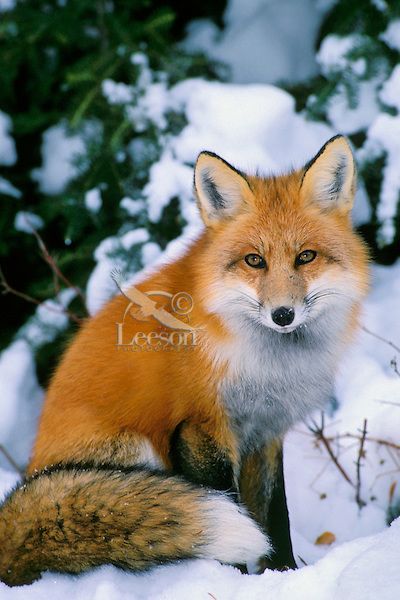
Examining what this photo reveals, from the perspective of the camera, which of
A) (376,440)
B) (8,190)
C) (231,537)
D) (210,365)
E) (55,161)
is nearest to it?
(231,537)

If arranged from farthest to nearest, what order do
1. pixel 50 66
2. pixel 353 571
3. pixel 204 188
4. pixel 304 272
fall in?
pixel 50 66
pixel 204 188
pixel 304 272
pixel 353 571

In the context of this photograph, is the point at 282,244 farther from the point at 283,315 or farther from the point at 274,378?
the point at 274,378

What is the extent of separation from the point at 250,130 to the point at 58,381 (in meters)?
1.69

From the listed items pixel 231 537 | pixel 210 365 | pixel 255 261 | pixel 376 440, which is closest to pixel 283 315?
pixel 255 261

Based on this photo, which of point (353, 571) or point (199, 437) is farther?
point (199, 437)

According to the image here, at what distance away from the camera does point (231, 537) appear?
200cm

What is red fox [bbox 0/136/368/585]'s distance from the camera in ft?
6.91

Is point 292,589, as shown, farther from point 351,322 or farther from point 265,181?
point 265,181

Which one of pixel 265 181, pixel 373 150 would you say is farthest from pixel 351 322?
pixel 373 150

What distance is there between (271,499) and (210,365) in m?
0.66

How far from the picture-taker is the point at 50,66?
3.94 meters

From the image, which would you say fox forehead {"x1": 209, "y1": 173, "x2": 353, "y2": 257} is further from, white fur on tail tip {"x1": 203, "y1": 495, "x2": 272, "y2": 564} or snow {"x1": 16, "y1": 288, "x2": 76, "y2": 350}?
snow {"x1": 16, "y1": 288, "x2": 76, "y2": 350}

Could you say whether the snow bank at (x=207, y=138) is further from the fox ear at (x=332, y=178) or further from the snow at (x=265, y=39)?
the fox ear at (x=332, y=178)

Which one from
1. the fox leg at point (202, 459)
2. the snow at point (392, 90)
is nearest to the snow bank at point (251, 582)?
the fox leg at point (202, 459)
